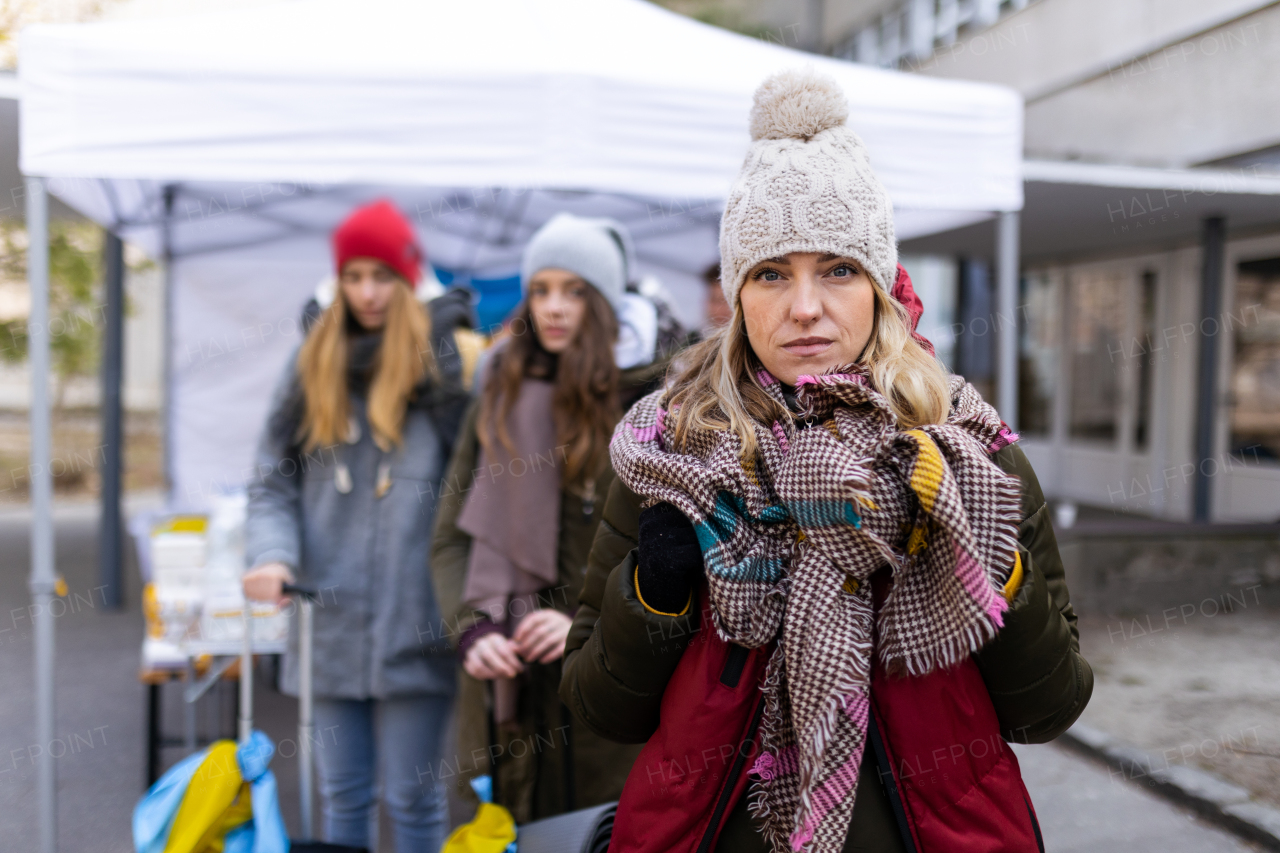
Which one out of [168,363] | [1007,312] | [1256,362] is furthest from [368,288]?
[1256,362]

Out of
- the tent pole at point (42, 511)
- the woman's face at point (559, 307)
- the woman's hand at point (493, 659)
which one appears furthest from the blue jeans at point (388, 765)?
the woman's face at point (559, 307)

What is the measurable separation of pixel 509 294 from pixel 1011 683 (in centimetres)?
485

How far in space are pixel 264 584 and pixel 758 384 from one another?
1.42 metres

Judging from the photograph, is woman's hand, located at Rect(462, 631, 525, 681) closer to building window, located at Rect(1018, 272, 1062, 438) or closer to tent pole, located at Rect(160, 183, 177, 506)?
tent pole, located at Rect(160, 183, 177, 506)

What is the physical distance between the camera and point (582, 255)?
221 cm

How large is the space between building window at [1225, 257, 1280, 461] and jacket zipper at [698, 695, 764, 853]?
27.1 ft

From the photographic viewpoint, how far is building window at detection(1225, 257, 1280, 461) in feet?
24.5

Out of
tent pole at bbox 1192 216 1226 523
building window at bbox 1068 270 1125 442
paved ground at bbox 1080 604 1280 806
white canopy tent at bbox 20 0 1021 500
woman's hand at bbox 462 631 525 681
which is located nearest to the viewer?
woman's hand at bbox 462 631 525 681

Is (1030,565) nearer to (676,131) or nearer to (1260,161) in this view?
(676,131)

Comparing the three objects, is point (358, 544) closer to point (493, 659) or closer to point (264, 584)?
point (264, 584)

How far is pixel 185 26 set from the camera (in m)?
2.52

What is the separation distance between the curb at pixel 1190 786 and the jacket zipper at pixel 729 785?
272cm

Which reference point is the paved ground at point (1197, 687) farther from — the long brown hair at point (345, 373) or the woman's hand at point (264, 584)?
the woman's hand at point (264, 584)

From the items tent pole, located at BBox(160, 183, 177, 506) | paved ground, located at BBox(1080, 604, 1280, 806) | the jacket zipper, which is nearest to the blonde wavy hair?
the jacket zipper
